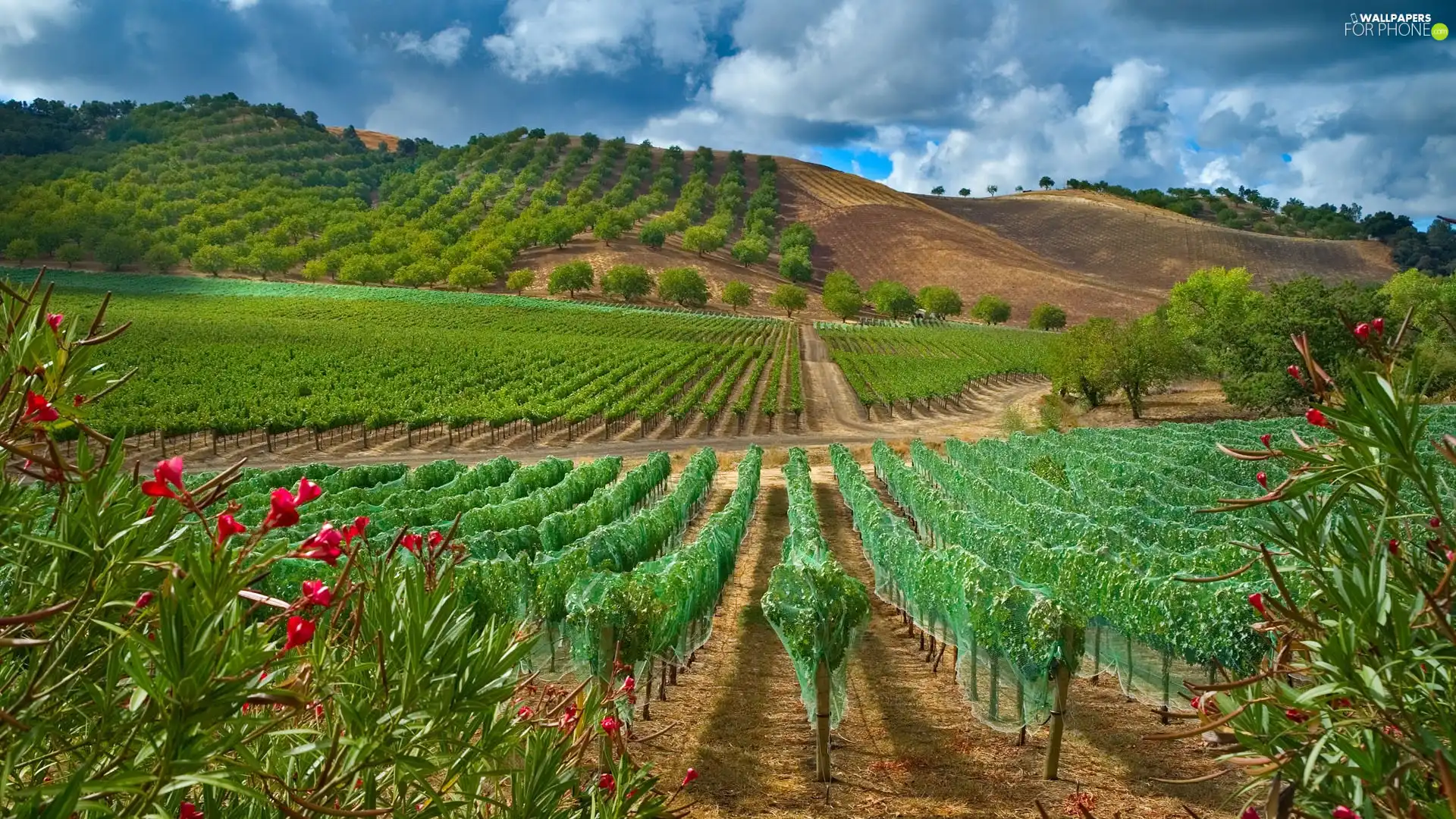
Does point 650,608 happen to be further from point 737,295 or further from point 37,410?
point 737,295

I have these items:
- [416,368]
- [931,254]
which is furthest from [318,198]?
[416,368]

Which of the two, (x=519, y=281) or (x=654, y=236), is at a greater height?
(x=654, y=236)

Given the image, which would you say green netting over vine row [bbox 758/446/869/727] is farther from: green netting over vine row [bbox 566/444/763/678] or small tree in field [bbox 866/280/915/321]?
small tree in field [bbox 866/280/915/321]

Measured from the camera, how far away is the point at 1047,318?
111688 millimetres

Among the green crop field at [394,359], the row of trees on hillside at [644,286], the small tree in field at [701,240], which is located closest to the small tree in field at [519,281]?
the row of trees on hillside at [644,286]

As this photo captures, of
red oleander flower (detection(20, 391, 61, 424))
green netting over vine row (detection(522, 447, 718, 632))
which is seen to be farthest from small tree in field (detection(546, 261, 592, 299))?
red oleander flower (detection(20, 391, 61, 424))

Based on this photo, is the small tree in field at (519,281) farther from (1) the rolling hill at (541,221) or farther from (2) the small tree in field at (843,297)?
(2) the small tree in field at (843,297)

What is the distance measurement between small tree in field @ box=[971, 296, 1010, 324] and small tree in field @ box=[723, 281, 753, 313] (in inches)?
1278

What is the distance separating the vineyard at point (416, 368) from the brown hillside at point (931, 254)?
50.3 m

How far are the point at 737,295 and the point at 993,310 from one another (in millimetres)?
35429

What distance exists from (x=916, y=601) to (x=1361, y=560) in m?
10.2

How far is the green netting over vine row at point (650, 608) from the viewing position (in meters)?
10.2

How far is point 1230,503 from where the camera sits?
112 inches

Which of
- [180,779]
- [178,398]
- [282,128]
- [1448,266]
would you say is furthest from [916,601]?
[282,128]
